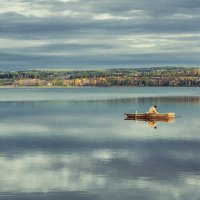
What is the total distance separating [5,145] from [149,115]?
29.4m

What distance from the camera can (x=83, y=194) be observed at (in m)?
28.0

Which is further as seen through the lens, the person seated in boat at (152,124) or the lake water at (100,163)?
the person seated in boat at (152,124)

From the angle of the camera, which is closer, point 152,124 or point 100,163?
point 100,163

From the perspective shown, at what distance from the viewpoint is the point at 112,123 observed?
6925cm

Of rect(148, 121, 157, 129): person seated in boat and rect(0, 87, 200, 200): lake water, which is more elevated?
rect(0, 87, 200, 200): lake water

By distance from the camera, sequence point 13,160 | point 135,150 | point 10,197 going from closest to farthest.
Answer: point 10,197 < point 13,160 < point 135,150

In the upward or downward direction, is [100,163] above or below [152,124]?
above

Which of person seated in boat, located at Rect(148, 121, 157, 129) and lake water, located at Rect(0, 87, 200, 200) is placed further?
person seated in boat, located at Rect(148, 121, 157, 129)

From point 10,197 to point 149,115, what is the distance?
151 ft

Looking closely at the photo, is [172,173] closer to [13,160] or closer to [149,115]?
[13,160]

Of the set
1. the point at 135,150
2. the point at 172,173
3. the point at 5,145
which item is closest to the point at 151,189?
the point at 172,173

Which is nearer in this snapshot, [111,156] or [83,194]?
[83,194]

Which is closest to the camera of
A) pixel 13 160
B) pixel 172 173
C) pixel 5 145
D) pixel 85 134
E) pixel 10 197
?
pixel 10 197

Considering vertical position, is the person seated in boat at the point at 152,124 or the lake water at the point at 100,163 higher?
the lake water at the point at 100,163
